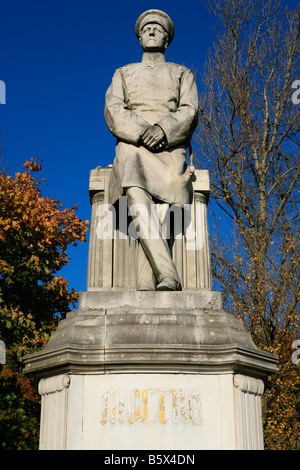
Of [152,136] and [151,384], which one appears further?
[152,136]

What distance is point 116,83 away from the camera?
6891 mm

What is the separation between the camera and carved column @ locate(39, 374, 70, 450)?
16.5ft

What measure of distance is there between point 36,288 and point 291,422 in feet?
24.3

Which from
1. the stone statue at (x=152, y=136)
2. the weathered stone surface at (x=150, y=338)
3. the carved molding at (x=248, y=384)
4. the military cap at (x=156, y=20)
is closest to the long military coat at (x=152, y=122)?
the stone statue at (x=152, y=136)

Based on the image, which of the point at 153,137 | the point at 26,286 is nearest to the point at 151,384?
the point at 153,137

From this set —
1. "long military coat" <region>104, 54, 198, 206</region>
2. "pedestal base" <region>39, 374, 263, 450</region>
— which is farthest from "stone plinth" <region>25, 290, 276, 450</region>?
"long military coat" <region>104, 54, 198, 206</region>

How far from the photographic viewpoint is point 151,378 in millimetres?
5152

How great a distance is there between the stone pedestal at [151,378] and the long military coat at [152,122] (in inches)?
51.3

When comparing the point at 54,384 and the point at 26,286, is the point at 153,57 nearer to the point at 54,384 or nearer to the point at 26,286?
the point at 54,384

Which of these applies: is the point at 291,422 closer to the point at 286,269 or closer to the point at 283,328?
the point at 283,328

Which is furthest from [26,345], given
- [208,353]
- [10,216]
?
[208,353]

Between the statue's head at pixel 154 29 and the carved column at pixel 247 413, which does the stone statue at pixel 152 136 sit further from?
the carved column at pixel 247 413

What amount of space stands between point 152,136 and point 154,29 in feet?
5.31

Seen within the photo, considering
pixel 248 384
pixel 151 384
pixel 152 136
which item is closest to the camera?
pixel 151 384
